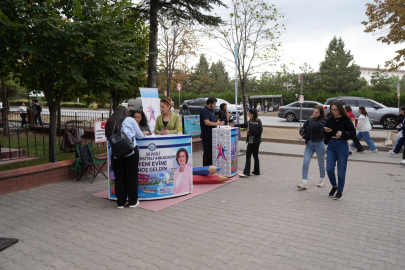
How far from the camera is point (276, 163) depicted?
378 inches

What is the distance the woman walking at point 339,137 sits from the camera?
18.2 ft

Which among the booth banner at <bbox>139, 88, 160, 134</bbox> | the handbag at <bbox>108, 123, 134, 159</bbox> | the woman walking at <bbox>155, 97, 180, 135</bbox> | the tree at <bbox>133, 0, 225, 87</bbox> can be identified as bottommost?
the handbag at <bbox>108, 123, 134, 159</bbox>

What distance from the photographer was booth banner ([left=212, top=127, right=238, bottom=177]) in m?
7.23

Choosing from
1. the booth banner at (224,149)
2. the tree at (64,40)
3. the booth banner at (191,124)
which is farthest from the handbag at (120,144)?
the booth banner at (191,124)

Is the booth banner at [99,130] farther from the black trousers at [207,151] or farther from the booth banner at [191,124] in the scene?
the booth banner at [191,124]

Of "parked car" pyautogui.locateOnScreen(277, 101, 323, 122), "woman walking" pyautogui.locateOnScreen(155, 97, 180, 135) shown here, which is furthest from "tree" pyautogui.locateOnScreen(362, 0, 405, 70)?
"woman walking" pyautogui.locateOnScreen(155, 97, 180, 135)

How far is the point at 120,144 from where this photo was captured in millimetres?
4961

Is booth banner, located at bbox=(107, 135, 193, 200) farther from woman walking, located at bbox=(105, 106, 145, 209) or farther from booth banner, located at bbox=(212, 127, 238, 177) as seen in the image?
booth banner, located at bbox=(212, 127, 238, 177)

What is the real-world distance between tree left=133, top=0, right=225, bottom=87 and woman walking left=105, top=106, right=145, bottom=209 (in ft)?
19.5

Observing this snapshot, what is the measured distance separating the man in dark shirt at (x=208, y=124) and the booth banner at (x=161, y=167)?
4.82ft

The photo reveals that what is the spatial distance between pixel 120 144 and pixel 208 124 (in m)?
2.76

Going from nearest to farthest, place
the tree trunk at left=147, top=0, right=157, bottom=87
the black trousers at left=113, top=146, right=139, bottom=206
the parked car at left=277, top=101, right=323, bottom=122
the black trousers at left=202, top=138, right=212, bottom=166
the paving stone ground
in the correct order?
1. the paving stone ground
2. the black trousers at left=113, top=146, right=139, bottom=206
3. the black trousers at left=202, top=138, right=212, bottom=166
4. the tree trunk at left=147, top=0, right=157, bottom=87
5. the parked car at left=277, top=101, right=323, bottom=122

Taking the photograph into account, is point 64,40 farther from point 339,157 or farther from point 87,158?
point 339,157

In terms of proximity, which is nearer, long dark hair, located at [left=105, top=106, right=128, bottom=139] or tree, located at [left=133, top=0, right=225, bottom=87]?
long dark hair, located at [left=105, top=106, right=128, bottom=139]
